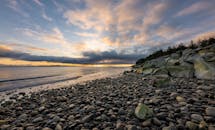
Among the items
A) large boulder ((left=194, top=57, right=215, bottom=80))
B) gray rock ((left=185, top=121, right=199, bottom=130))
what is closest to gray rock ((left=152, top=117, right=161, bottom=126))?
gray rock ((left=185, top=121, right=199, bottom=130))

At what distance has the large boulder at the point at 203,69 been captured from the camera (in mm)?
7812

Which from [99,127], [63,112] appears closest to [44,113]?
[63,112]

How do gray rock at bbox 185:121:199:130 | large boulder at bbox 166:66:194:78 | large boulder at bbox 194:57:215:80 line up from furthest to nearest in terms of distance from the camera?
1. large boulder at bbox 166:66:194:78
2. large boulder at bbox 194:57:215:80
3. gray rock at bbox 185:121:199:130

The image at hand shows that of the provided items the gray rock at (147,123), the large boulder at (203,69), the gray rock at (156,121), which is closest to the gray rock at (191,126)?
the gray rock at (156,121)

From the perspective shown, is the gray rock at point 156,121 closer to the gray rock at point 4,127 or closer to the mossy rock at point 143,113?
the mossy rock at point 143,113

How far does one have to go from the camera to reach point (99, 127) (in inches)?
112

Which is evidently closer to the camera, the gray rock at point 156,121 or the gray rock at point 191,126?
the gray rock at point 191,126

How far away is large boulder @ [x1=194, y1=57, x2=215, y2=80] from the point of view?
781 cm

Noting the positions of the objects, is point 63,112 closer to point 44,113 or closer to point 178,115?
point 44,113

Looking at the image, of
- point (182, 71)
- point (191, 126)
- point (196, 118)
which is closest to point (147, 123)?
point (191, 126)

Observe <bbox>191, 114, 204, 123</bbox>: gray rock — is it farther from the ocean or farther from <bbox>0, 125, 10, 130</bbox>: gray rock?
the ocean

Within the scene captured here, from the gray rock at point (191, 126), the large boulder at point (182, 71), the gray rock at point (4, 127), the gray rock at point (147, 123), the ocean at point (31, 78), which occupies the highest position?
the large boulder at point (182, 71)

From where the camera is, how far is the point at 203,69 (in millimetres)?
8484

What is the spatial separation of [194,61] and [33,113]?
9.85 meters
